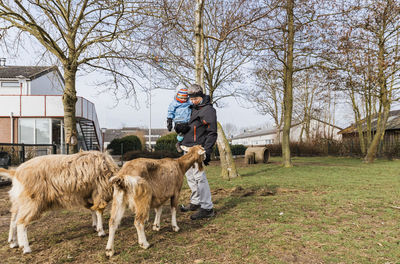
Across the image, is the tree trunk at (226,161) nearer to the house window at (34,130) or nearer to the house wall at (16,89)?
the house window at (34,130)

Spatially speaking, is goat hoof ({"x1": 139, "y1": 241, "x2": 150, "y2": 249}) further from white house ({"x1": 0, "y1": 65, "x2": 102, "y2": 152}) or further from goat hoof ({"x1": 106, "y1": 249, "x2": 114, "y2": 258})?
white house ({"x1": 0, "y1": 65, "x2": 102, "y2": 152})

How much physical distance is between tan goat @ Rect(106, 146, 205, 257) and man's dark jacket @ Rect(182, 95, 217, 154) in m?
0.66

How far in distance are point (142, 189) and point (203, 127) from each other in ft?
5.88

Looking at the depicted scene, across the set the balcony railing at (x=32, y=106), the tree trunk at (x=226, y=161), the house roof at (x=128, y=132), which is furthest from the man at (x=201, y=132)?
the house roof at (x=128, y=132)

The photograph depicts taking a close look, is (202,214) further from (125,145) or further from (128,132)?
(128,132)

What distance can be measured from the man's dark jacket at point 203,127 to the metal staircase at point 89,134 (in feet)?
76.4

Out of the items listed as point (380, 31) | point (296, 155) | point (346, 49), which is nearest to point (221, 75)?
point (346, 49)

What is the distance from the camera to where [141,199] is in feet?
11.4

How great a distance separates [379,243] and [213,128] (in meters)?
2.80

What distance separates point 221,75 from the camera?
2198cm

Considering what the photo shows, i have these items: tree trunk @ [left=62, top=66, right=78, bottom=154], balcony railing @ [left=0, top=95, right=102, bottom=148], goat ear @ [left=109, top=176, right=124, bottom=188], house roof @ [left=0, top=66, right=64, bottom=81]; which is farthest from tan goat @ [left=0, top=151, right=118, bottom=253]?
house roof @ [left=0, top=66, right=64, bottom=81]

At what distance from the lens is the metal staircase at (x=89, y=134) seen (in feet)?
86.0

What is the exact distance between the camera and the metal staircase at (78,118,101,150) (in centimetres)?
2620

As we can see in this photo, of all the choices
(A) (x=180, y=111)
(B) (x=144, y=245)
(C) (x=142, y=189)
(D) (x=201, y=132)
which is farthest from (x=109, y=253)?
(A) (x=180, y=111)
